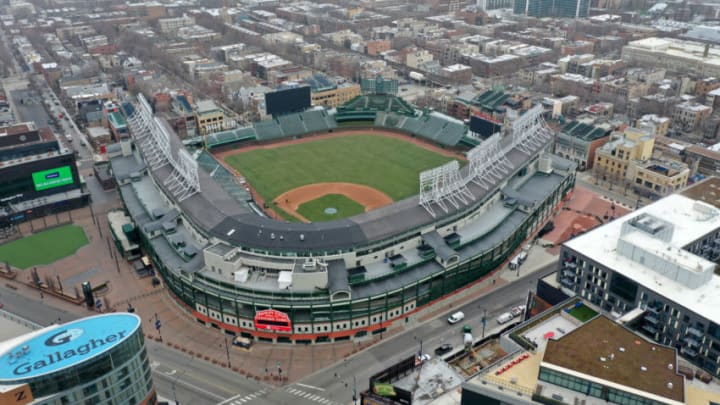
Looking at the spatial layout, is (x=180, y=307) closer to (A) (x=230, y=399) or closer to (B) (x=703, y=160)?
(A) (x=230, y=399)

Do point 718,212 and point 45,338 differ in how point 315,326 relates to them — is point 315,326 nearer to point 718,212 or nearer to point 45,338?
point 45,338

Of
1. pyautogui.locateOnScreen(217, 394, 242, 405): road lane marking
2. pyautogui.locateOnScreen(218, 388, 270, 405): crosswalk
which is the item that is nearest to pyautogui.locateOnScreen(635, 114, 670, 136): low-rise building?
pyautogui.locateOnScreen(218, 388, 270, 405): crosswalk

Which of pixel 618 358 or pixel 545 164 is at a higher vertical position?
pixel 618 358

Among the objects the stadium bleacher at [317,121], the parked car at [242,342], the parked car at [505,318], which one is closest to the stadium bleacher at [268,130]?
the stadium bleacher at [317,121]

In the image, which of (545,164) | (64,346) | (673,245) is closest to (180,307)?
(64,346)

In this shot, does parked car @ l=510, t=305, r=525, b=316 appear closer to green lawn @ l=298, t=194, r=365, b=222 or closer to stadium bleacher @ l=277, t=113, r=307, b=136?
green lawn @ l=298, t=194, r=365, b=222

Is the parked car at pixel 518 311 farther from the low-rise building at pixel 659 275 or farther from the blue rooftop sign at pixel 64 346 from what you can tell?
the blue rooftop sign at pixel 64 346

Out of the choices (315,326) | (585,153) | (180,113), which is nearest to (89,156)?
(180,113)
